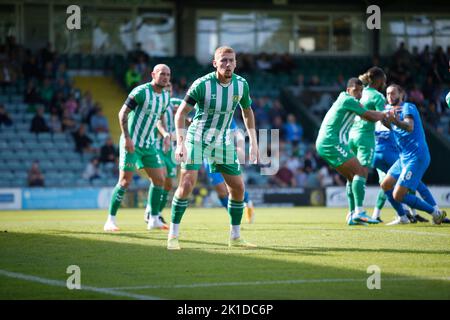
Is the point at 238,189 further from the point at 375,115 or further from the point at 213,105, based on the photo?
the point at 375,115

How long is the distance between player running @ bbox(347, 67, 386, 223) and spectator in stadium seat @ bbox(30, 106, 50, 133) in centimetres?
1460

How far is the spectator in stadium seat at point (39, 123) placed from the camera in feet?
91.6

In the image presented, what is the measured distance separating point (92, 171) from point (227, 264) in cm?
1814

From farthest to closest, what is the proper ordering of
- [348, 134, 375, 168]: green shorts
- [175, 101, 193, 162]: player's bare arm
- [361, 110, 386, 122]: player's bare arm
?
[348, 134, 375, 168]: green shorts, [361, 110, 386, 122]: player's bare arm, [175, 101, 193, 162]: player's bare arm

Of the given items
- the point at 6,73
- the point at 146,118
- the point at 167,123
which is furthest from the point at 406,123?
the point at 6,73

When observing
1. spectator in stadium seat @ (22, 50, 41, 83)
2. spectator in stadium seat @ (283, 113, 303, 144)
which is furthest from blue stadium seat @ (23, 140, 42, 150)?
spectator in stadium seat @ (283, 113, 303, 144)

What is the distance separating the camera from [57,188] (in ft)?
83.0

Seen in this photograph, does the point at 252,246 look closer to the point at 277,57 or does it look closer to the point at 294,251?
the point at 294,251

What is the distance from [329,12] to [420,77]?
18.9 feet

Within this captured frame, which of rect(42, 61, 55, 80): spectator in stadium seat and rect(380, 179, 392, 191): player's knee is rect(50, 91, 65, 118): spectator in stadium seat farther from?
rect(380, 179, 392, 191): player's knee

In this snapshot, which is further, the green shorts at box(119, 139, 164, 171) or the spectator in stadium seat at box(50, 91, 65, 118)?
the spectator in stadium seat at box(50, 91, 65, 118)

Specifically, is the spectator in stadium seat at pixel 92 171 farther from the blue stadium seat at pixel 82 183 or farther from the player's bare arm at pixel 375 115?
the player's bare arm at pixel 375 115

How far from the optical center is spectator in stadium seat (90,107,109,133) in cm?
2909
